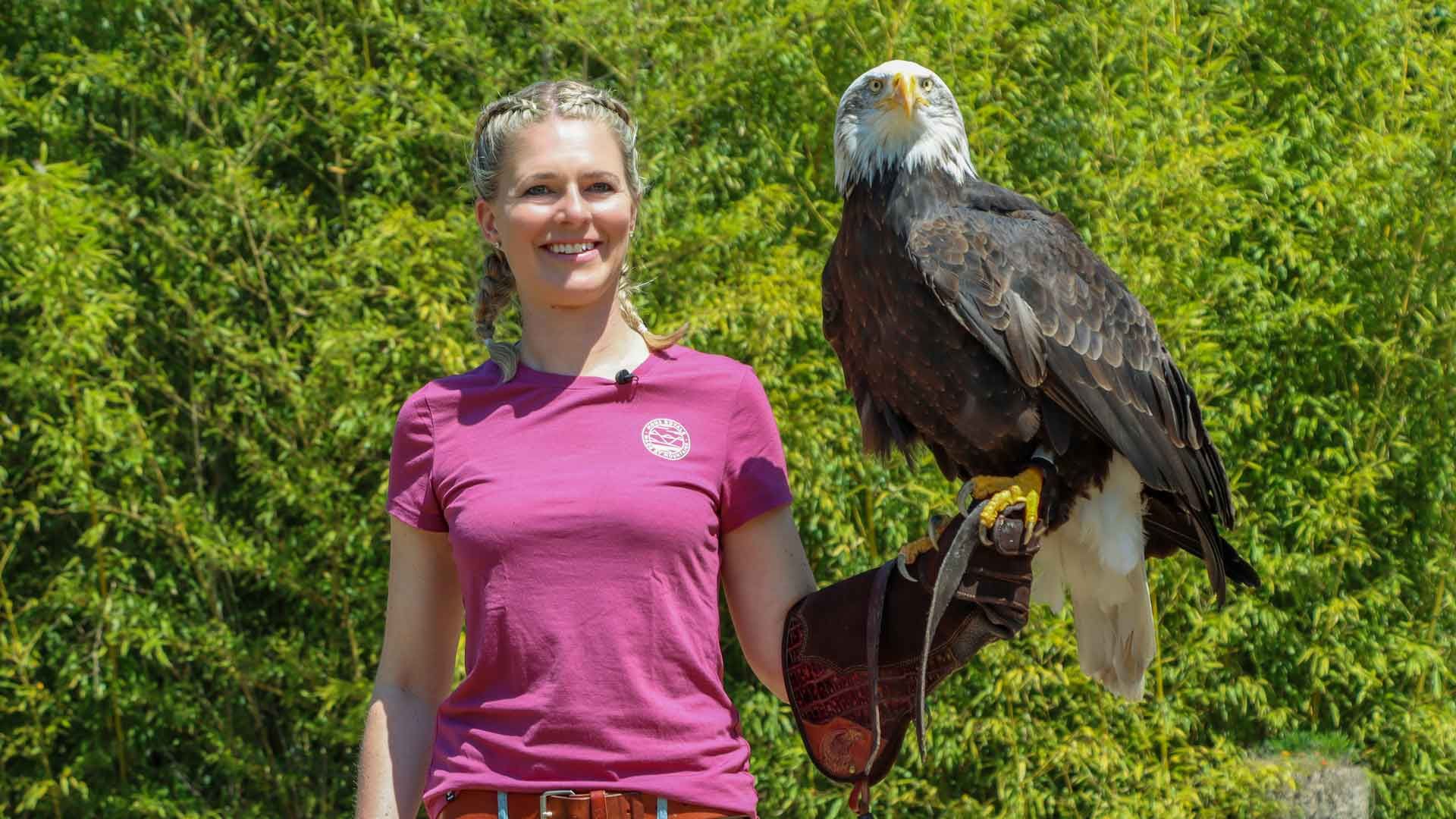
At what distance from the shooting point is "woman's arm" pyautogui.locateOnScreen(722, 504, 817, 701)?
194 cm

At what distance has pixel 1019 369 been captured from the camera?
2.41m

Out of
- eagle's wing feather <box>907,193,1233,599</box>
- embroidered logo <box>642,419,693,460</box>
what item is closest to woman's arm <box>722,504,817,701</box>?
embroidered logo <box>642,419,693,460</box>

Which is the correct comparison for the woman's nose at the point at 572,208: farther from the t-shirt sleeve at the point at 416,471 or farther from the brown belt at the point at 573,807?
the brown belt at the point at 573,807

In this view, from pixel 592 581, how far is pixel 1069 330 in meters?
1.07

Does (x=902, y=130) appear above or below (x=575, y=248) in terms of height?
above

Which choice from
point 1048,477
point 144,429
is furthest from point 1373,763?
point 144,429

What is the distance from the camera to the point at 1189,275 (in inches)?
160

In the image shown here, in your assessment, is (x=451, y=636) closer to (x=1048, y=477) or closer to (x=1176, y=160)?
(x=1048, y=477)

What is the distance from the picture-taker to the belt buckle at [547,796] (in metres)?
1.71

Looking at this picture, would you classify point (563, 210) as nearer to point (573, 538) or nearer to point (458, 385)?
point (458, 385)

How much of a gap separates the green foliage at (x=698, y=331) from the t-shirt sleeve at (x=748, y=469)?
6.20ft

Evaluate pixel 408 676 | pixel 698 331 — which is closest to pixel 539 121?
pixel 408 676

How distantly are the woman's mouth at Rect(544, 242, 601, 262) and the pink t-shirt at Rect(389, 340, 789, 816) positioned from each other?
0.51ft

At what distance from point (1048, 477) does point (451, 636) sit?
1044 millimetres
